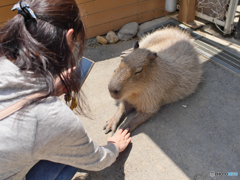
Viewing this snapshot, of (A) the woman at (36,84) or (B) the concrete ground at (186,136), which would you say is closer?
(A) the woman at (36,84)

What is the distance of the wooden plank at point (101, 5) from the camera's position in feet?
13.5

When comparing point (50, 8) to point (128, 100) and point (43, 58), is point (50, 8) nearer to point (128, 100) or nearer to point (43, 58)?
point (43, 58)

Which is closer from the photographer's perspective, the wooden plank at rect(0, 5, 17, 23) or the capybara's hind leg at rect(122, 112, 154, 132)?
the capybara's hind leg at rect(122, 112, 154, 132)

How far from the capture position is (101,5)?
4242 millimetres

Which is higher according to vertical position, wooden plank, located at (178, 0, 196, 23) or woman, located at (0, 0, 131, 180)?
woman, located at (0, 0, 131, 180)

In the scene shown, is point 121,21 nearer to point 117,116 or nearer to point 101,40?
point 101,40

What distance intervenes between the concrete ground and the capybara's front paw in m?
0.09

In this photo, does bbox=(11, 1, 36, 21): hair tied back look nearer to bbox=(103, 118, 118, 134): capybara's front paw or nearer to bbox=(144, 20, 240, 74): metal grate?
bbox=(103, 118, 118, 134): capybara's front paw

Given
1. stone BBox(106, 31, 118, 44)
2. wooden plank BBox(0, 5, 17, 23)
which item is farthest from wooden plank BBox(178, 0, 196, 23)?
wooden plank BBox(0, 5, 17, 23)

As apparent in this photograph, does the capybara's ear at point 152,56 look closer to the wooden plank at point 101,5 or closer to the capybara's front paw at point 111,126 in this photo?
the capybara's front paw at point 111,126

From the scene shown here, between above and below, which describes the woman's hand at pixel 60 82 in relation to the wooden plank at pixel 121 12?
above

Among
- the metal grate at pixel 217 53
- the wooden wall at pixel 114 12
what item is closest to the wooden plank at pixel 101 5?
the wooden wall at pixel 114 12

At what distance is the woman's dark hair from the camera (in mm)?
1125

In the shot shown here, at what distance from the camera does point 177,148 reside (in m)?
2.23
